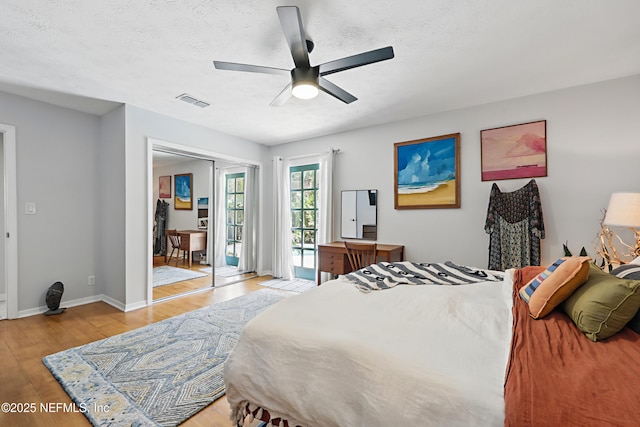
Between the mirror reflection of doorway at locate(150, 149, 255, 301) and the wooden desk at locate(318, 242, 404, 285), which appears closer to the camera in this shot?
the wooden desk at locate(318, 242, 404, 285)

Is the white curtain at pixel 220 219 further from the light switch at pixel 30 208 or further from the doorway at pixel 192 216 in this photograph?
the light switch at pixel 30 208

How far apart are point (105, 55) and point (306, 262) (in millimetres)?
3754

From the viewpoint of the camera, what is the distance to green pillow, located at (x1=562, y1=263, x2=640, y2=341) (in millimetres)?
1108

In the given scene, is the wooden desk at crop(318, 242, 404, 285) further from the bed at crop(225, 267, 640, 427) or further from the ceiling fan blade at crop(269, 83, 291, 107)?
the ceiling fan blade at crop(269, 83, 291, 107)

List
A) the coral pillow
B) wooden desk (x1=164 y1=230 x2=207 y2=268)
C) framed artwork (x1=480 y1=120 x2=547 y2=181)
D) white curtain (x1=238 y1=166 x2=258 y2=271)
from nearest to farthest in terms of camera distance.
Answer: the coral pillow → framed artwork (x1=480 y1=120 x2=547 y2=181) → wooden desk (x1=164 y1=230 x2=207 y2=268) → white curtain (x1=238 y1=166 x2=258 y2=271)

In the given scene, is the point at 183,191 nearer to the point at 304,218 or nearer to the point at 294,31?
the point at 304,218

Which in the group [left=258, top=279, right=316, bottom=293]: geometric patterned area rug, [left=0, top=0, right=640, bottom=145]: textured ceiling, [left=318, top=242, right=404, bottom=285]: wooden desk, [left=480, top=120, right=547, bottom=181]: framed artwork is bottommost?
[left=258, top=279, right=316, bottom=293]: geometric patterned area rug

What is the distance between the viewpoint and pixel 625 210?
2.20m

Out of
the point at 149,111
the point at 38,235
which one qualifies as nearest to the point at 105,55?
the point at 149,111

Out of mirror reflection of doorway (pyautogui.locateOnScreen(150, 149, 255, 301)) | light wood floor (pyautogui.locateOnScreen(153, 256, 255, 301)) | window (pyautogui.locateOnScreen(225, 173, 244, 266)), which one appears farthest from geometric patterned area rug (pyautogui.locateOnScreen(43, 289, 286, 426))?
window (pyautogui.locateOnScreen(225, 173, 244, 266))

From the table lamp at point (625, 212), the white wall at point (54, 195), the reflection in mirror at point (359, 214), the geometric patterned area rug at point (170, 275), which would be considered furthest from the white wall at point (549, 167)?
the white wall at point (54, 195)

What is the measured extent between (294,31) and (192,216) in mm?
3532

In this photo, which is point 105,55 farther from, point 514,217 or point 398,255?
point 514,217

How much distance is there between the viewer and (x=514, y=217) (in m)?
3.05
